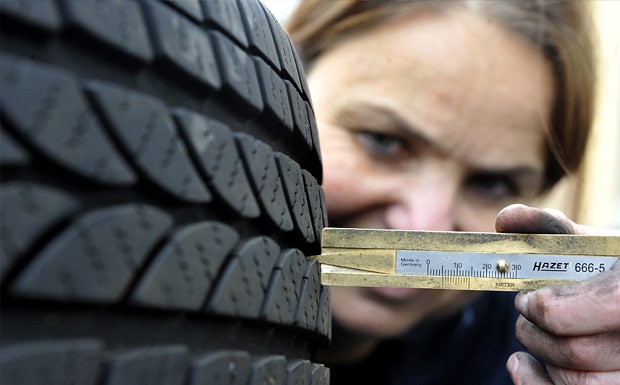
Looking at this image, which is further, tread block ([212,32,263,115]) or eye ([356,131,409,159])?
eye ([356,131,409,159])

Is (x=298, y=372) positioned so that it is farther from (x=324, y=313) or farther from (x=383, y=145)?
(x=383, y=145)

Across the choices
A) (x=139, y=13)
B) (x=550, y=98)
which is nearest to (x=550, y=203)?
(x=550, y=98)

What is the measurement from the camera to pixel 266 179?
53 cm

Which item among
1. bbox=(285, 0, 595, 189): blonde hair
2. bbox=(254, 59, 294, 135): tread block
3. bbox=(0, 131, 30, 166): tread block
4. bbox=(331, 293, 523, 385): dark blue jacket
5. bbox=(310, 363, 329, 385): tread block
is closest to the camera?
bbox=(0, 131, 30, 166): tread block

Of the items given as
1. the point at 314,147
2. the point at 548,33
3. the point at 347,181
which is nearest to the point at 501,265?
the point at 314,147

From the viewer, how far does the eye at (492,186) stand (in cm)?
141

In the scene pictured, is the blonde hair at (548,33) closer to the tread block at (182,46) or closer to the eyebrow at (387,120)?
the eyebrow at (387,120)

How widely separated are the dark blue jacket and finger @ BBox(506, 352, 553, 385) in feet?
2.39

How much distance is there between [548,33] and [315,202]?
0.99 m

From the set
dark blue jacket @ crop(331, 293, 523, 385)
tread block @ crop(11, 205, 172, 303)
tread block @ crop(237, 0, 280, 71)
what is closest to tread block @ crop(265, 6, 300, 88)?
tread block @ crop(237, 0, 280, 71)

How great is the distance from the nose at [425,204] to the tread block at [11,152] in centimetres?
97

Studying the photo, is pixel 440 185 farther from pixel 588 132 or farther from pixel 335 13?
pixel 588 132

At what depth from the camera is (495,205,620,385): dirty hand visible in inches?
28.5

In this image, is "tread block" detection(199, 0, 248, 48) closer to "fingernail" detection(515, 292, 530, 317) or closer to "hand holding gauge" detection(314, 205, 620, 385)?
"hand holding gauge" detection(314, 205, 620, 385)
